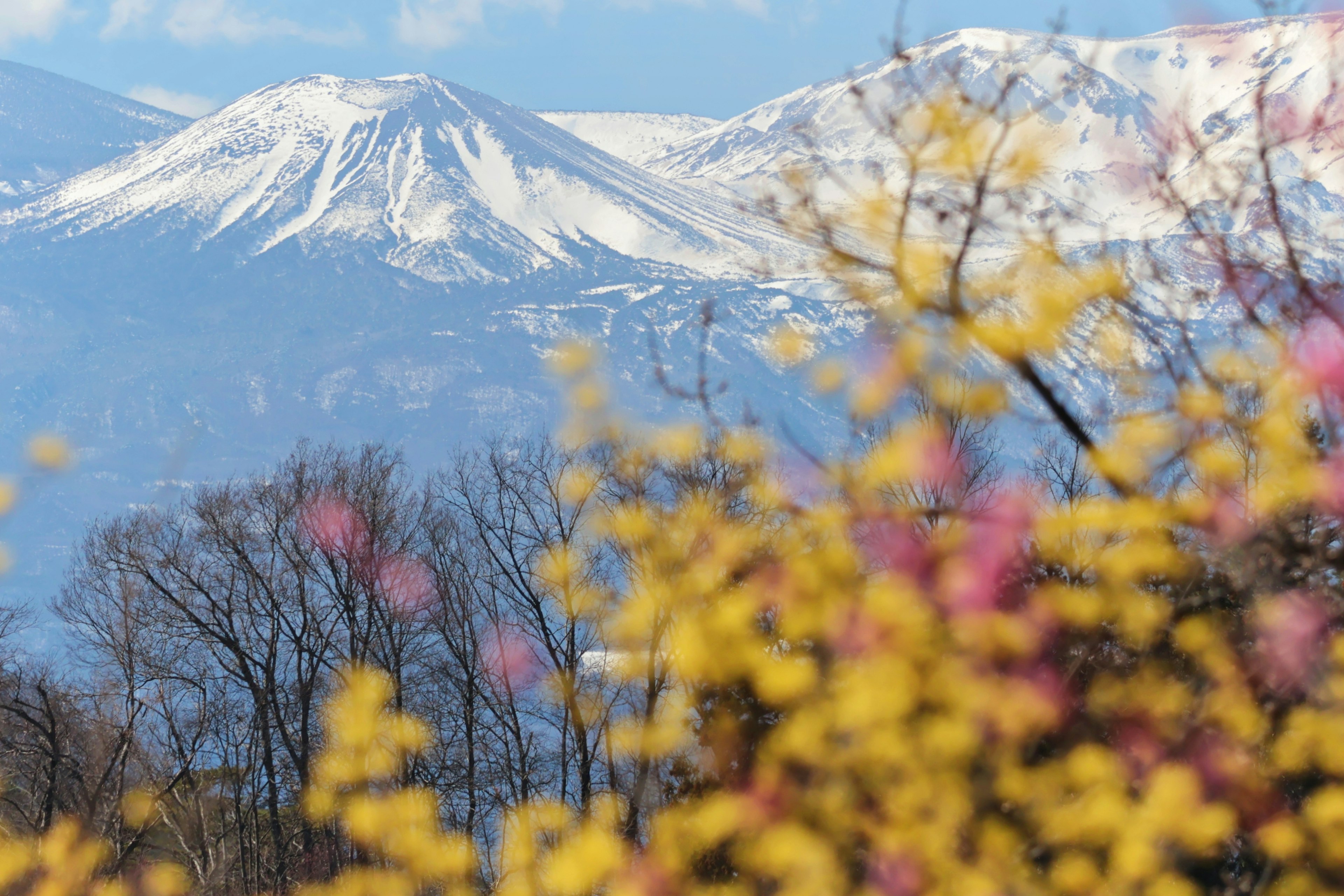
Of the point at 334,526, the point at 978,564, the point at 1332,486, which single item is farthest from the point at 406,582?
the point at 1332,486

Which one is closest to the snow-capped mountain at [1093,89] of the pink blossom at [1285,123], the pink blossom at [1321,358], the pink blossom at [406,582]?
the pink blossom at [1285,123]

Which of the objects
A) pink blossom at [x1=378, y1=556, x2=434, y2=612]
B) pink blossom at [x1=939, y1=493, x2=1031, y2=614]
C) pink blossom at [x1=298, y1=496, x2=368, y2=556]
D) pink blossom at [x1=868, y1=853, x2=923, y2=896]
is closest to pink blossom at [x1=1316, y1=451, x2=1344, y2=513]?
pink blossom at [x1=939, y1=493, x2=1031, y2=614]

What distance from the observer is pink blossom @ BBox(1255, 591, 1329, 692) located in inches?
93.8

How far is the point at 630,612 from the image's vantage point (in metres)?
3.23

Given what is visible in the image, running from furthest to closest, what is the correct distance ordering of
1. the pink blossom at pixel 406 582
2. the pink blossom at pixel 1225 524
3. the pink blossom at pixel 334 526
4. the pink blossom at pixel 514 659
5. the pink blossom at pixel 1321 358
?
1. the pink blossom at pixel 406 582
2. the pink blossom at pixel 334 526
3. the pink blossom at pixel 514 659
4. the pink blossom at pixel 1321 358
5. the pink blossom at pixel 1225 524

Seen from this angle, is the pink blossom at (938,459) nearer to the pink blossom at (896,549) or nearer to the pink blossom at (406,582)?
the pink blossom at (896,549)

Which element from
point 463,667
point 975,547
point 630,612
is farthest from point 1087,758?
point 463,667

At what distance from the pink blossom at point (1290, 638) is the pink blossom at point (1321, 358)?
1.79ft

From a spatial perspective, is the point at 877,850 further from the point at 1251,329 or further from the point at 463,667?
the point at 463,667

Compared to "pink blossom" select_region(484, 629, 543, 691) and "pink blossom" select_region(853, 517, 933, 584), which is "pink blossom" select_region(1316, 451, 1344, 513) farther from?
"pink blossom" select_region(484, 629, 543, 691)

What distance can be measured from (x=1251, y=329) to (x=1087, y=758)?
147 centimetres

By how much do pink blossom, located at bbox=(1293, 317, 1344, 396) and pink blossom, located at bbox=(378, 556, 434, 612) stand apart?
55.1ft

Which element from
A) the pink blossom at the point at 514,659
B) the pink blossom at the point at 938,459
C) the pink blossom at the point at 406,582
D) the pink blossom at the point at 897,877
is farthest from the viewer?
the pink blossom at the point at 406,582

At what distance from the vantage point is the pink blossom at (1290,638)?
7.82ft
